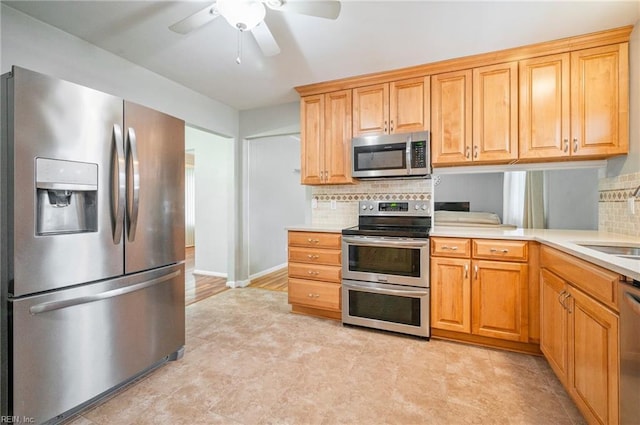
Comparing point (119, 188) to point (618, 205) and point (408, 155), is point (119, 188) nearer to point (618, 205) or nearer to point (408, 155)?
point (408, 155)

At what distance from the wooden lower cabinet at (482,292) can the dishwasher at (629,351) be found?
1.11m

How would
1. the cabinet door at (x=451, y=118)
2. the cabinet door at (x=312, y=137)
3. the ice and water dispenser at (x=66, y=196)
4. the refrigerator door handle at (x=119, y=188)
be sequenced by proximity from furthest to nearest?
the cabinet door at (x=312, y=137)
the cabinet door at (x=451, y=118)
the refrigerator door handle at (x=119, y=188)
the ice and water dispenser at (x=66, y=196)

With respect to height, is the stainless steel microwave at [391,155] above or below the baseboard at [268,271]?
above

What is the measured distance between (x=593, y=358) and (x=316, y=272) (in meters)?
2.04

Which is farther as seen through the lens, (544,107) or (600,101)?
(544,107)

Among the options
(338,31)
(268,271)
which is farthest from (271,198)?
(338,31)

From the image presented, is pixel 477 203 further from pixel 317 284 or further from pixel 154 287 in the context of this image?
pixel 154 287

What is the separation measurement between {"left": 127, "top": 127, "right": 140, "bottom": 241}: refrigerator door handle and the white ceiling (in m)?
0.97

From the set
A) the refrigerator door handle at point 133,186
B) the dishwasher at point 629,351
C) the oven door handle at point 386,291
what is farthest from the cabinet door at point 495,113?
the refrigerator door handle at point 133,186

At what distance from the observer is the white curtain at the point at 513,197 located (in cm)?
266

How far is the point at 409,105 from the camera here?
2764 millimetres

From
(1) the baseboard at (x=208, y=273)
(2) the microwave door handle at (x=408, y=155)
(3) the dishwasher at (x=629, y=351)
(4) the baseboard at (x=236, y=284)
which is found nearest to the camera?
(3) the dishwasher at (x=629, y=351)

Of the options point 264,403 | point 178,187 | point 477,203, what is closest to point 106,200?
point 178,187

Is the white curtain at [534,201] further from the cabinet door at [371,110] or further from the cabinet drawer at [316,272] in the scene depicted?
the cabinet drawer at [316,272]
